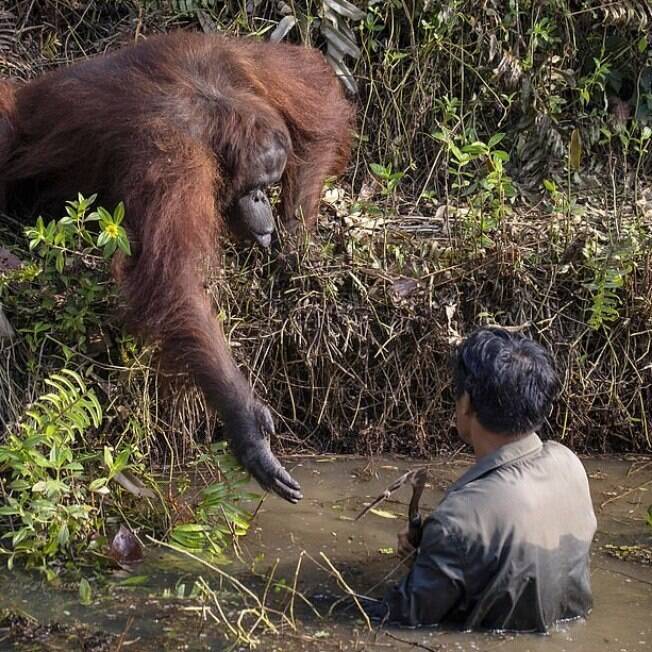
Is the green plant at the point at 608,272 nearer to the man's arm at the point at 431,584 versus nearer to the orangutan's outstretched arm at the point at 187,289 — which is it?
the orangutan's outstretched arm at the point at 187,289

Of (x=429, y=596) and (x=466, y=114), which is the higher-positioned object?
(x=466, y=114)

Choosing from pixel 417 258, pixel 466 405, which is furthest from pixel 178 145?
pixel 466 405

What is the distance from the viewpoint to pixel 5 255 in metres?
4.53

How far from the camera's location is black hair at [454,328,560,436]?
325 centimetres

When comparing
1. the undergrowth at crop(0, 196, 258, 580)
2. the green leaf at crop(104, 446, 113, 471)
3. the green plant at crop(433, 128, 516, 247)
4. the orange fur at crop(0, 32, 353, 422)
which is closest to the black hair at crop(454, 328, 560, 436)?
the orange fur at crop(0, 32, 353, 422)

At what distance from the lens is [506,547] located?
3176mm

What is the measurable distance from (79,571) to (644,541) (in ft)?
5.87

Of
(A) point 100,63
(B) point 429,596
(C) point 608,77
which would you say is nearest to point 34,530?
(B) point 429,596

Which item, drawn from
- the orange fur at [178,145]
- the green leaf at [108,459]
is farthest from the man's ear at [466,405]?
the green leaf at [108,459]

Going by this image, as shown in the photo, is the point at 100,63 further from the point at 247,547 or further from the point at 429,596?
the point at 429,596

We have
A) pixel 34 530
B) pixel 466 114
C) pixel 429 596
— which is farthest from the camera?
pixel 466 114

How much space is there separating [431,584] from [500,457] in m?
0.37

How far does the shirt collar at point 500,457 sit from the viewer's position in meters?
3.27

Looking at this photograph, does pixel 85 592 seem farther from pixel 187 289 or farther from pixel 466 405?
pixel 466 405
